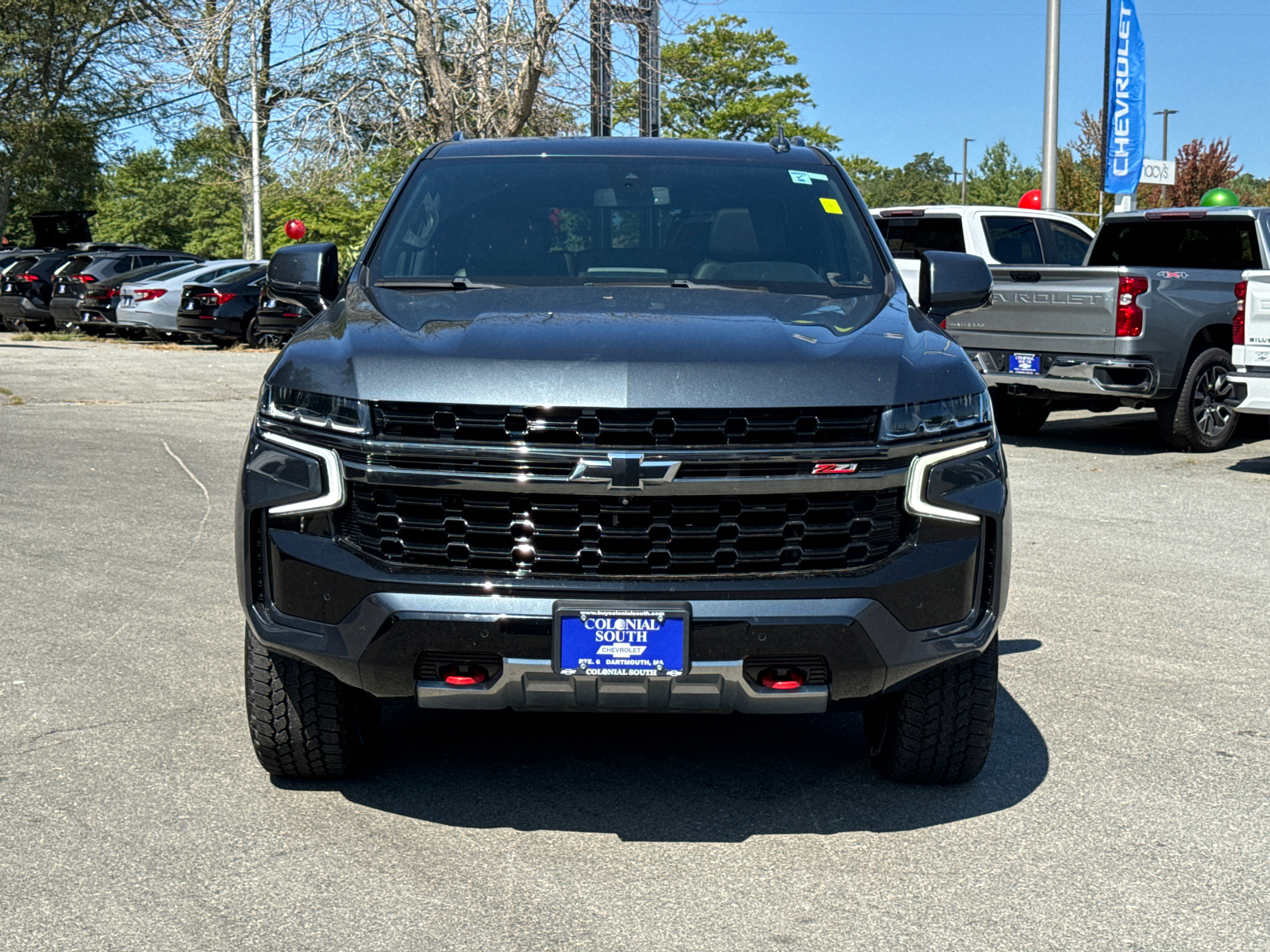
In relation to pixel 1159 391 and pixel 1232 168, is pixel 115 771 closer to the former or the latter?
pixel 1159 391

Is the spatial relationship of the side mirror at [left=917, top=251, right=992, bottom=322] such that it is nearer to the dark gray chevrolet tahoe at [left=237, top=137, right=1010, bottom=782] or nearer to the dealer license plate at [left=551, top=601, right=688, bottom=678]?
the dark gray chevrolet tahoe at [left=237, top=137, right=1010, bottom=782]

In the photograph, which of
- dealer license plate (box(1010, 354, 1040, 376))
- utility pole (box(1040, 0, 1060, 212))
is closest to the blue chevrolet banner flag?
utility pole (box(1040, 0, 1060, 212))

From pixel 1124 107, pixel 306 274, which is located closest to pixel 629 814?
pixel 306 274

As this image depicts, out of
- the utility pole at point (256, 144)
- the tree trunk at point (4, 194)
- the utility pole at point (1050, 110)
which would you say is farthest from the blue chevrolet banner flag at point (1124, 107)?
the tree trunk at point (4, 194)

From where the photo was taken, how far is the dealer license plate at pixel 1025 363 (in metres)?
12.2

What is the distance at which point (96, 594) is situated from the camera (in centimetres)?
655

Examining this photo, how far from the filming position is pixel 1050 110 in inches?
842

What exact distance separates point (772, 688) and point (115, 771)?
2005 mm

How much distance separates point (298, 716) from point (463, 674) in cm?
62

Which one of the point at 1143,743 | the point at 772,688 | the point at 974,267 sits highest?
the point at 974,267

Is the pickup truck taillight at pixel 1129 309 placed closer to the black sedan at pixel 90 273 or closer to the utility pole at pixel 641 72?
the utility pole at pixel 641 72

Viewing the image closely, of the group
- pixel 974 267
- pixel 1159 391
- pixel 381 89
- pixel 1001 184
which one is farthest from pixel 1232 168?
pixel 1001 184

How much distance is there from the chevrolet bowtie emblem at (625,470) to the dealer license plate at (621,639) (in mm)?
290

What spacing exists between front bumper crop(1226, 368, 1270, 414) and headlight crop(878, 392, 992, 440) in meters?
7.76
